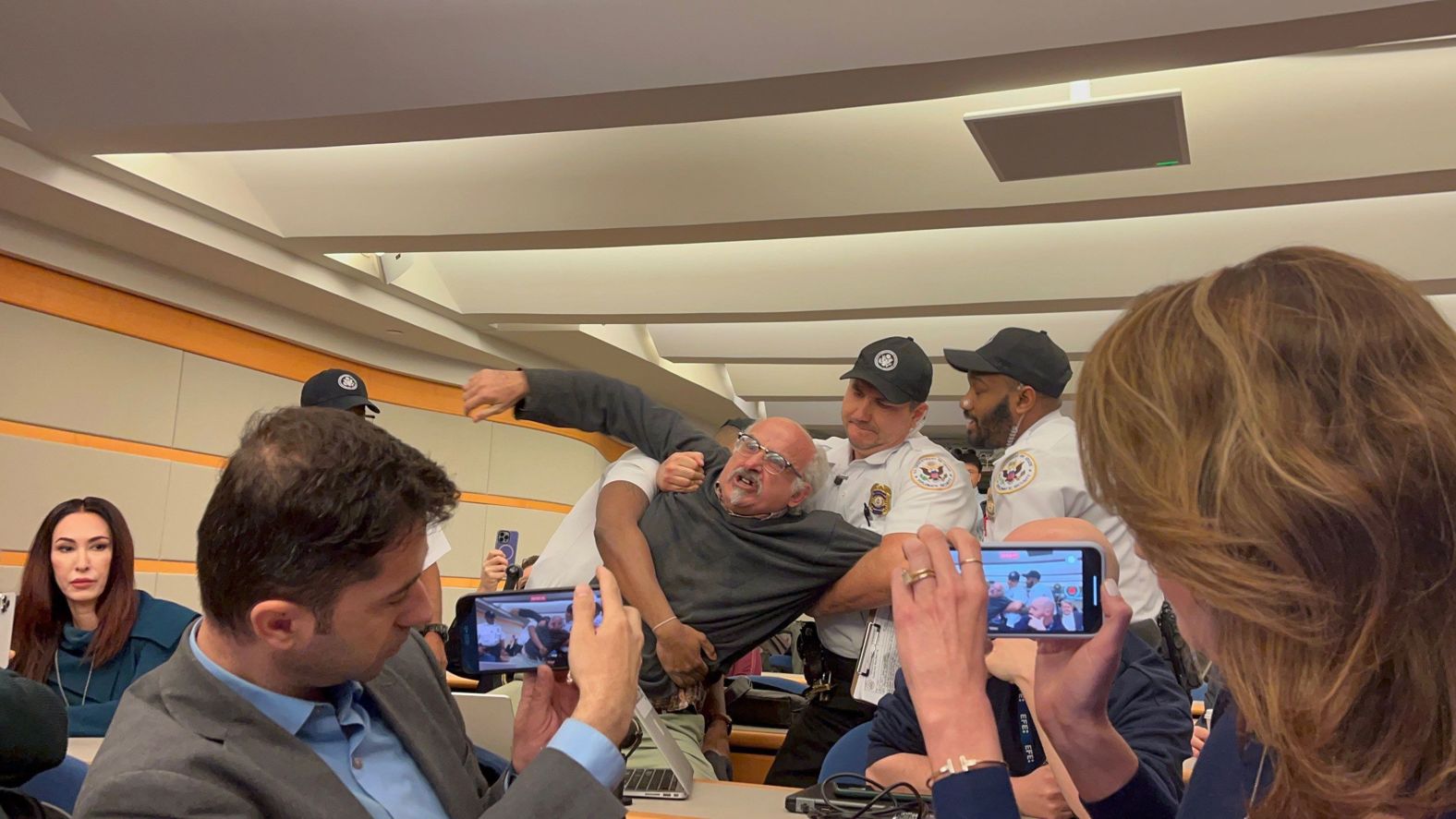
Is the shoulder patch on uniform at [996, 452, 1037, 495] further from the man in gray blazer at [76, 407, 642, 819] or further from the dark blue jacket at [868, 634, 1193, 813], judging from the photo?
the man in gray blazer at [76, 407, 642, 819]

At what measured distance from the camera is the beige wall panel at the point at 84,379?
4.99 metres

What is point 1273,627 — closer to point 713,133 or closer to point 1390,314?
point 1390,314

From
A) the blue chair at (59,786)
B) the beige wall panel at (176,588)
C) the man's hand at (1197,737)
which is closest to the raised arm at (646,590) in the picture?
the man's hand at (1197,737)

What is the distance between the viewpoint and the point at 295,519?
1.13 m

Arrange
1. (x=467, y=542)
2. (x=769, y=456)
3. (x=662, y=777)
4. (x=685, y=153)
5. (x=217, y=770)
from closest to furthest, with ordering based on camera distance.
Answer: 1. (x=217, y=770)
2. (x=662, y=777)
3. (x=769, y=456)
4. (x=685, y=153)
5. (x=467, y=542)

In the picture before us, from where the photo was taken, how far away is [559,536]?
2.99 metres

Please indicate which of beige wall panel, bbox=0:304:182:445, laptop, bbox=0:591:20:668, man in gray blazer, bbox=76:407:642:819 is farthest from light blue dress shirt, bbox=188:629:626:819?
beige wall panel, bbox=0:304:182:445

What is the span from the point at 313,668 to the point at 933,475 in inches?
81.3

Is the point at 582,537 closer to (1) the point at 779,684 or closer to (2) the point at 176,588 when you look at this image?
(1) the point at 779,684

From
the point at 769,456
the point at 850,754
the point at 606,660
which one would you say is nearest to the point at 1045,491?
the point at 769,456

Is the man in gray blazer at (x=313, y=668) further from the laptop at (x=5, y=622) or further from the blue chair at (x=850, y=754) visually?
the laptop at (x=5, y=622)

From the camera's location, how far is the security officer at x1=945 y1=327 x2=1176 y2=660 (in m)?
2.69

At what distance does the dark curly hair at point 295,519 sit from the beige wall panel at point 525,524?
7158 mm

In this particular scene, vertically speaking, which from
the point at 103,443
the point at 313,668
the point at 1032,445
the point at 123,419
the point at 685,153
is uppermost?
the point at 685,153
